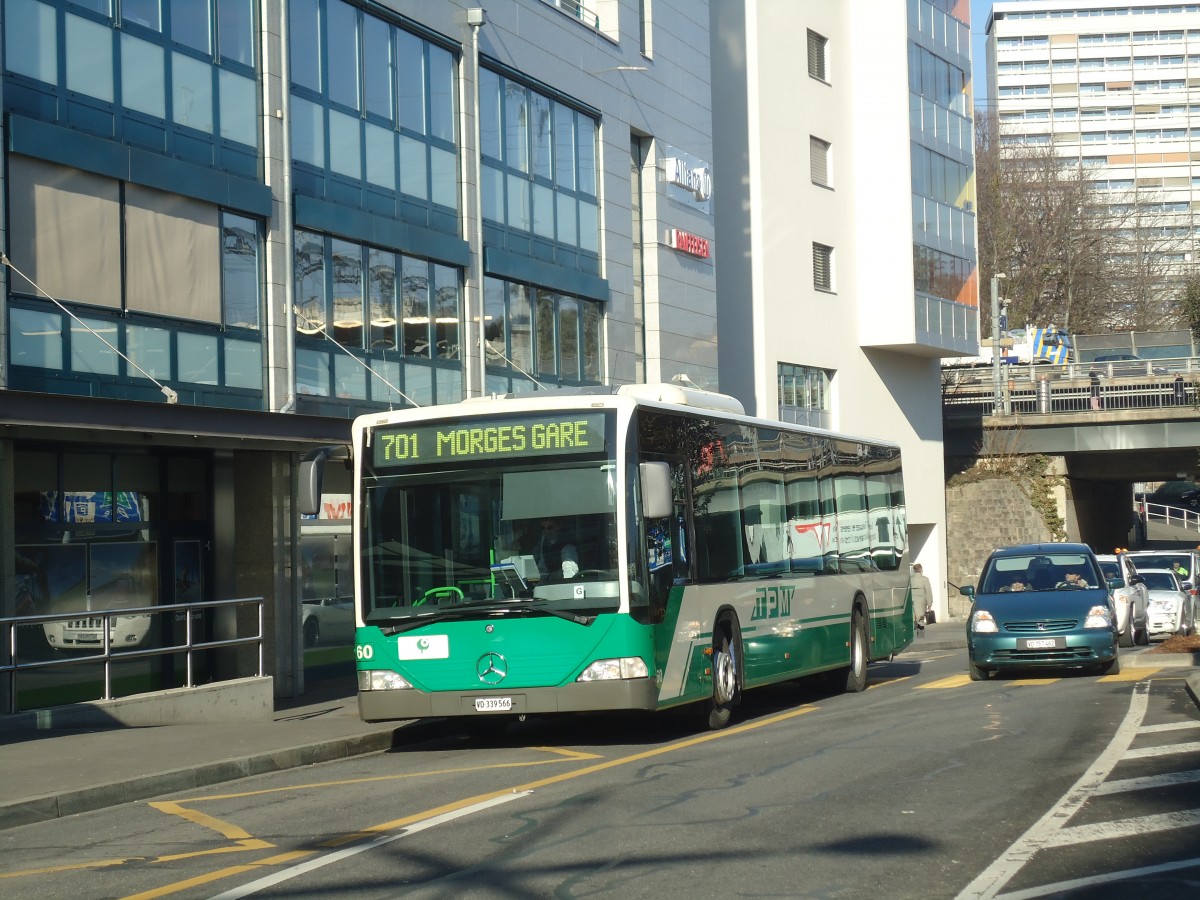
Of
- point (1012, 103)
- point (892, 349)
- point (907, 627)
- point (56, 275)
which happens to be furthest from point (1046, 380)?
point (1012, 103)

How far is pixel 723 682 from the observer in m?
15.4

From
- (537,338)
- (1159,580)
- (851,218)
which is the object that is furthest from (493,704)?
(851,218)

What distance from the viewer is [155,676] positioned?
20359mm

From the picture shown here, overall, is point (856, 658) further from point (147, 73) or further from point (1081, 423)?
point (1081, 423)

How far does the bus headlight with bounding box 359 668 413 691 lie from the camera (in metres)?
13.8

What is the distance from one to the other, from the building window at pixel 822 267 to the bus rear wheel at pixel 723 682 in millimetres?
28355

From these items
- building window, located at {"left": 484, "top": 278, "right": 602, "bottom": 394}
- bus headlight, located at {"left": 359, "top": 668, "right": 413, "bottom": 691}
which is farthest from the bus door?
building window, located at {"left": 484, "top": 278, "right": 602, "bottom": 394}

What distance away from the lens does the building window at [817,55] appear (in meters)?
44.2

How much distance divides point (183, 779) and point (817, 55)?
119 feet

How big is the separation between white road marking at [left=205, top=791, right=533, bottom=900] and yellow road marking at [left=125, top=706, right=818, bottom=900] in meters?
0.09

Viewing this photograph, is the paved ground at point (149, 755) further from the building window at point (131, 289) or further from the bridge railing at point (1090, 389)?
the bridge railing at point (1090, 389)

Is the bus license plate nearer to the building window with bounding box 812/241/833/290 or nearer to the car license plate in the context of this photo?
the car license plate

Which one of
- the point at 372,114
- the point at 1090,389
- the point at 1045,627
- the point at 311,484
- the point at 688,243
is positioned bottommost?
the point at 1045,627

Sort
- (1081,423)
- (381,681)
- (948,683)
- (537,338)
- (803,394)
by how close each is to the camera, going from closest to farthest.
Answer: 1. (381,681)
2. (948,683)
3. (537,338)
4. (803,394)
5. (1081,423)
